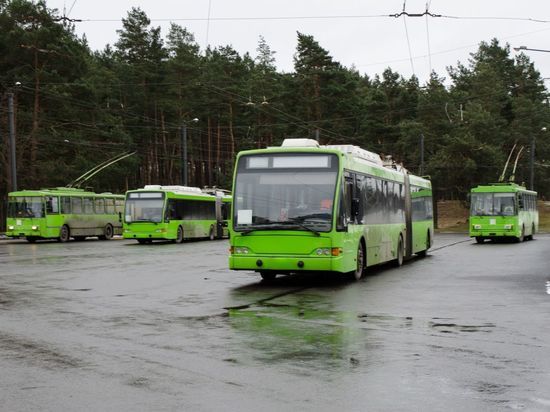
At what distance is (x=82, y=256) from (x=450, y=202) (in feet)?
246

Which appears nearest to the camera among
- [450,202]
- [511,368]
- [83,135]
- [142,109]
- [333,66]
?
[511,368]

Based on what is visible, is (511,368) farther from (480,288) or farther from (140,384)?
(480,288)

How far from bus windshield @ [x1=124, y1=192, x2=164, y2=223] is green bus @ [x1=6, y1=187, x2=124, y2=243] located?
4970 millimetres

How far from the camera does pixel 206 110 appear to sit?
86.0 meters

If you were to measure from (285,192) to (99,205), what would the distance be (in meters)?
31.0

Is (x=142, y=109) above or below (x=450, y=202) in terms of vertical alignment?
above

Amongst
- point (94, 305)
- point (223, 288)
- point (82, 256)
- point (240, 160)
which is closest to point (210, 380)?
point (94, 305)

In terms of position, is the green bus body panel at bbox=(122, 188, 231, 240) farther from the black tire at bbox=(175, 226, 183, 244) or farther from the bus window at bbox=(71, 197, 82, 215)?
the bus window at bbox=(71, 197, 82, 215)

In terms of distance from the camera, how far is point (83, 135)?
224 ft

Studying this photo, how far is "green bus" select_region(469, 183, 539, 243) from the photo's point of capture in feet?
126

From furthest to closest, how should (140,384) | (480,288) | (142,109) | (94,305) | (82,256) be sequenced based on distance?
(142,109) < (82,256) < (480,288) < (94,305) < (140,384)

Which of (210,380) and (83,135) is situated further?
(83,135)

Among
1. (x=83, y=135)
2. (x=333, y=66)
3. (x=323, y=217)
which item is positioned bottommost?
(x=323, y=217)

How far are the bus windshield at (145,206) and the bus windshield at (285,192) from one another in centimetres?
2230
